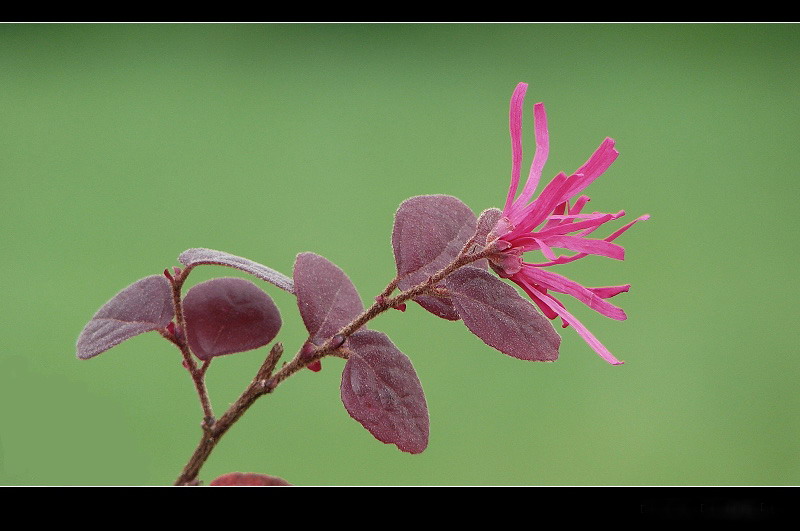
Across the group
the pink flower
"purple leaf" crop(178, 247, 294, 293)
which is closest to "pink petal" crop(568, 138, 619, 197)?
the pink flower

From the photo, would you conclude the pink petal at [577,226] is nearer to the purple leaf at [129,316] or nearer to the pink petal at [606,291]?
the pink petal at [606,291]

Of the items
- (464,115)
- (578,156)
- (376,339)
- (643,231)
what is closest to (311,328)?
(376,339)

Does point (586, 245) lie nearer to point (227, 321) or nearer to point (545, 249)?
point (545, 249)

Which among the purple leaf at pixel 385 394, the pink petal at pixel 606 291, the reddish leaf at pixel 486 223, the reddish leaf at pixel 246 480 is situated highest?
the reddish leaf at pixel 486 223

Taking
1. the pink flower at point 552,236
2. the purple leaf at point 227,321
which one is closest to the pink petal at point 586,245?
the pink flower at point 552,236

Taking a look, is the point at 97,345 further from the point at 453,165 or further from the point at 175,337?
the point at 453,165

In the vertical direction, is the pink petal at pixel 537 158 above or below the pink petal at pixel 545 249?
above

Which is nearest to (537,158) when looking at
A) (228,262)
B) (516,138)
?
(516,138)
